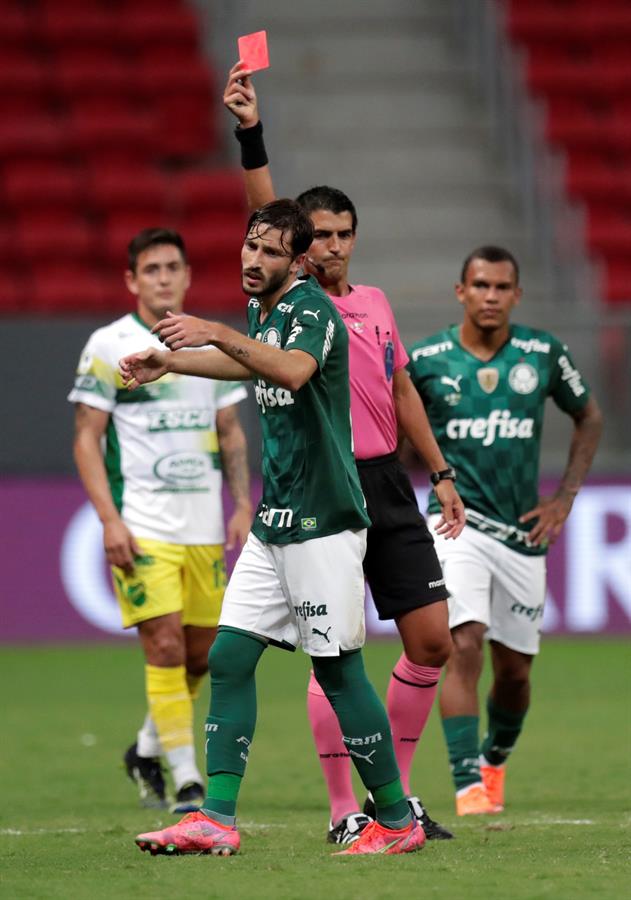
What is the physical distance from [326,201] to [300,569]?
1.44 meters

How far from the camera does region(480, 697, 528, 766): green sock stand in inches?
305

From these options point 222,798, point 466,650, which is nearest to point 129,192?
point 466,650

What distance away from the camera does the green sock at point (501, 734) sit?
774 cm

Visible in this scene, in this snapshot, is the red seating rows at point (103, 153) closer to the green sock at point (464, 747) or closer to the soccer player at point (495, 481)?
the soccer player at point (495, 481)

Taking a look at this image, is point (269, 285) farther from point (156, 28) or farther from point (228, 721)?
point (156, 28)

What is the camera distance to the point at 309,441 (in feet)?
18.5

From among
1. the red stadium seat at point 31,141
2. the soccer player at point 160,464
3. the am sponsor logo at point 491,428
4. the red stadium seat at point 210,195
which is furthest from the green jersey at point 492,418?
the red stadium seat at point 31,141

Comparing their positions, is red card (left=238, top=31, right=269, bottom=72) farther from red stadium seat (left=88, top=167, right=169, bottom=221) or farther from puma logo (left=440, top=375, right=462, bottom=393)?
red stadium seat (left=88, top=167, right=169, bottom=221)

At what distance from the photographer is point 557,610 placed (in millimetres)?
13867

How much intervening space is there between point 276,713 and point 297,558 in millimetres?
5161

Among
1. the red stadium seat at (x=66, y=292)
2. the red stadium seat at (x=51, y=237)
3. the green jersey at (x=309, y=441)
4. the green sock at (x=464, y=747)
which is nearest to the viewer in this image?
the green jersey at (x=309, y=441)

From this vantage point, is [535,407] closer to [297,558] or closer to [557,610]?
[297,558]

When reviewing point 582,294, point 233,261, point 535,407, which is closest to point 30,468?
point 233,261

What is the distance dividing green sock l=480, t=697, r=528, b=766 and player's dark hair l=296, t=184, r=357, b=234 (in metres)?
2.43
